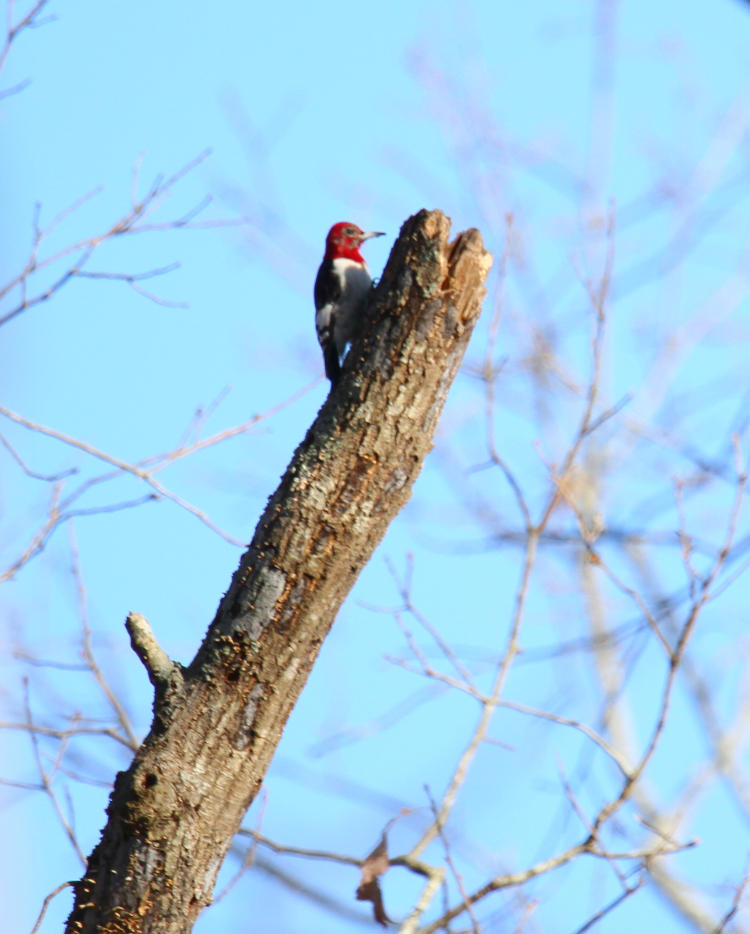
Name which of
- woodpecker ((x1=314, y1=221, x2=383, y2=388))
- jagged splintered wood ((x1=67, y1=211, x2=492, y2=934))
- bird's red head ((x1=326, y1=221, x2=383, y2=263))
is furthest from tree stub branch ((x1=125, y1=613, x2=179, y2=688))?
bird's red head ((x1=326, y1=221, x2=383, y2=263))

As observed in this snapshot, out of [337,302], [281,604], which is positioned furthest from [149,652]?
[337,302]

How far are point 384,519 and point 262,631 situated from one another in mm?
435

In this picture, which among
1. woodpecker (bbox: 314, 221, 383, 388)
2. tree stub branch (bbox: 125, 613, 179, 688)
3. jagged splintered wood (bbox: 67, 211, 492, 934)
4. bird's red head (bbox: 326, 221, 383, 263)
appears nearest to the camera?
jagged splintered wood (bbox: 67, 211, 492, 934)

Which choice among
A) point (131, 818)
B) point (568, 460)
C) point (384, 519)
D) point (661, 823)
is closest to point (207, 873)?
point (131, 818)

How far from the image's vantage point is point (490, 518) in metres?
8.30

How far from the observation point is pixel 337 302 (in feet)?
14.9

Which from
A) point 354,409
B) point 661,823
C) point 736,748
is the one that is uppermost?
point 736,748

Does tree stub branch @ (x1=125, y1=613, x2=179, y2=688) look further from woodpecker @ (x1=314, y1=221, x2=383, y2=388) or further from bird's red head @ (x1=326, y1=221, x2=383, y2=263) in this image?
bird's red head @ (x1=326, y1=221, x2=383, y2=263)

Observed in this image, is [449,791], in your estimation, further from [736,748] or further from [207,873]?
[736,748]

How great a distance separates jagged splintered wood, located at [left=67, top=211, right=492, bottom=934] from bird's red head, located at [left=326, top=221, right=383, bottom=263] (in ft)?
7.33

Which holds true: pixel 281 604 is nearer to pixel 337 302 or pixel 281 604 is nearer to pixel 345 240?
pixel 337 302

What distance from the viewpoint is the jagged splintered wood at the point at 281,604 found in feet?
8.17

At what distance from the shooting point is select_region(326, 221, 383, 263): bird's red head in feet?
16.9

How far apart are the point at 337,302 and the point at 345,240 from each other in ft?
2.53
